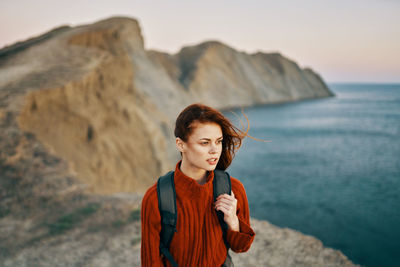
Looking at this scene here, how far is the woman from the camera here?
1.92 m

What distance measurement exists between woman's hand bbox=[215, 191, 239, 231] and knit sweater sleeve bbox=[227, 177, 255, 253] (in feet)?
0.22

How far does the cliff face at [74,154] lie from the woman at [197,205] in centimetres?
343

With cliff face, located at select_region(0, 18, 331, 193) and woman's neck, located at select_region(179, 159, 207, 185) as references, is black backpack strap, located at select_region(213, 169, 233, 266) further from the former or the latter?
cliff face, located at select_region(0, 18, 331, 193)

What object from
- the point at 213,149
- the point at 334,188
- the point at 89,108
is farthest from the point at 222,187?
Result: the point at 334,188

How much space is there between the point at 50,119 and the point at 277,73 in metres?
65.0

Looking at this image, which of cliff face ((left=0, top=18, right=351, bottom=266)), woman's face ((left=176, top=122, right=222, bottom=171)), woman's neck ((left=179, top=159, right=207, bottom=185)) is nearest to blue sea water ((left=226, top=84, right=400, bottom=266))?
cliff face ((left=0, top=18, right=351, bottom=266))

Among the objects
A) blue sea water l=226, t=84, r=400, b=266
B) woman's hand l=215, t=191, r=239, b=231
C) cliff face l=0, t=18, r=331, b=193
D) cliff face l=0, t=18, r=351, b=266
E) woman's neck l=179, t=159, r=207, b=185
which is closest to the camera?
woman's hand l=215, t=191, r=239, b=231

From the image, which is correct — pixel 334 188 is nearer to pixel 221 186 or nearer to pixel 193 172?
pixel 221 186

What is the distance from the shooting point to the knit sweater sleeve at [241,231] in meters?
1.99

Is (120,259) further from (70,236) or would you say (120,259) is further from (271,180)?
(271,180)

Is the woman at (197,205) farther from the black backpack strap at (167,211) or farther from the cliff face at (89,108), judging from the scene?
the cliff face at (89,108)

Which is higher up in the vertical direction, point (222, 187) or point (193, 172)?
point (193, 172)

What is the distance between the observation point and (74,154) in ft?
29.0

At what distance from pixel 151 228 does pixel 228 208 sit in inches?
21.5
